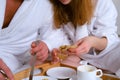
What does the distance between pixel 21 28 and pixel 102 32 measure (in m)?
0.45

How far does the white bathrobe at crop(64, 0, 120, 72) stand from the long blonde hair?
0.12ft

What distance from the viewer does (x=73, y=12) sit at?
1.42 meters

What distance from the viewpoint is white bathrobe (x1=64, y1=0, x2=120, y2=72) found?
4.41 feet

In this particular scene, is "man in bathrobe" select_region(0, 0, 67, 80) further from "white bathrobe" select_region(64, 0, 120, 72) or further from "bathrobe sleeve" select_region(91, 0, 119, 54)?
"bathrobe sleeve" select_region(91, 0, 119, 54)

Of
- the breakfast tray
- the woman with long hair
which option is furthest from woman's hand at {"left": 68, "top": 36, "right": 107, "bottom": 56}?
the breakfast tray

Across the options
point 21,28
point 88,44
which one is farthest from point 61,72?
point 21,28

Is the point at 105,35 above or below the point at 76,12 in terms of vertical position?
below

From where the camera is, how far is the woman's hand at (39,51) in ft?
3.59

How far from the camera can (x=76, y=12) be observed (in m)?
1.40

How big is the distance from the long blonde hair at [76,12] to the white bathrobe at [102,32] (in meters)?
0.04

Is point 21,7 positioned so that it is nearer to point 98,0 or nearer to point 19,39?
point 19,39

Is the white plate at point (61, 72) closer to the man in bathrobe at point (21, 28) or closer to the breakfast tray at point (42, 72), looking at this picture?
the breakfast tray at point (42, 72)

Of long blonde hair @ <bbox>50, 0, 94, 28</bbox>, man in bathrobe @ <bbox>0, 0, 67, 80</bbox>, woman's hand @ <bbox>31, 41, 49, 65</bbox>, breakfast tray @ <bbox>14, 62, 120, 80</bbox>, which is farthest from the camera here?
long blonde hair @ <bbox>50, 0, 94, 28</bbox>

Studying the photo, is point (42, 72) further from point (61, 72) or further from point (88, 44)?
point (88, 44)
